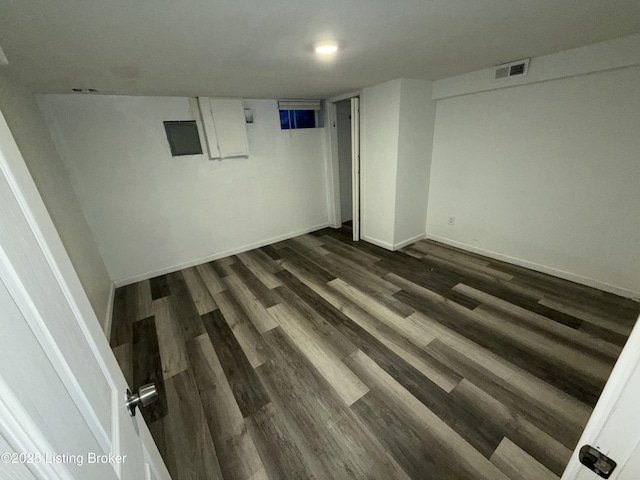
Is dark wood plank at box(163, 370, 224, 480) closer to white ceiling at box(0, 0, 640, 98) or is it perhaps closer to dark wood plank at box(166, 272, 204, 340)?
dark wood plank at box(166, 272, 204, 340)

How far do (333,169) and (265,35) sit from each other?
2948 millimetres

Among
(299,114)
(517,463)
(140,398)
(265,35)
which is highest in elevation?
(265,35)

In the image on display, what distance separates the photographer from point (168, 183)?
310 cm

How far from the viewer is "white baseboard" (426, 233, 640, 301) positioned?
2.34 meters

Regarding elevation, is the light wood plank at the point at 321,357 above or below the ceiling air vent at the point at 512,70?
below

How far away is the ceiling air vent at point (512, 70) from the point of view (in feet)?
7.75

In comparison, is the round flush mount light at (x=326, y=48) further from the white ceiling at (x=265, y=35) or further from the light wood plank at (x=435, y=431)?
the light wood plank at (x=435, y=431)

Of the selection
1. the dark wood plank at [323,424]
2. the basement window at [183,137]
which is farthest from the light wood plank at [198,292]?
the basement window at [183,137]

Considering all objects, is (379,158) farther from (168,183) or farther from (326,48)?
(168,183)

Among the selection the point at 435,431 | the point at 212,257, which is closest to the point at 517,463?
the point at 435,431

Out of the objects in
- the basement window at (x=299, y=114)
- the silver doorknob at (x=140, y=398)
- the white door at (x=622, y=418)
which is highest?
the basement window at (x=299, y=114)

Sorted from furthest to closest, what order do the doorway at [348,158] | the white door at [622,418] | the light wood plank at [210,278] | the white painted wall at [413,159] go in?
the doorway at [348,158], the white painted wall at [413,159], the light wood plank at [210,278], the white door at [622,418]

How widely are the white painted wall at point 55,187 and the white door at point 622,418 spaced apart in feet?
9.60

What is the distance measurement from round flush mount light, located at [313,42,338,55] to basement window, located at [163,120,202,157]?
2050mm
